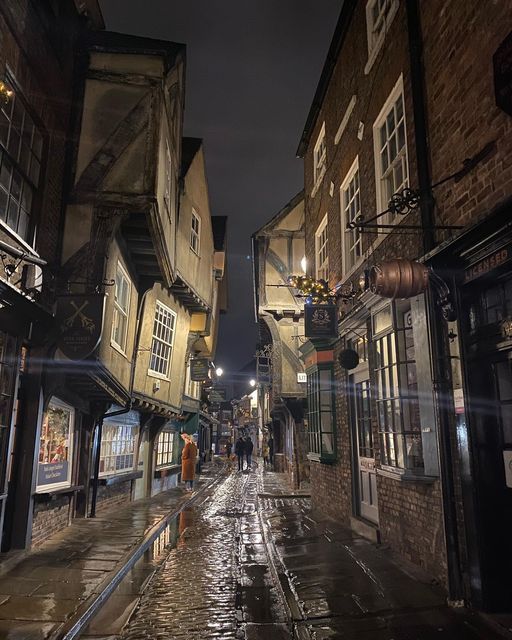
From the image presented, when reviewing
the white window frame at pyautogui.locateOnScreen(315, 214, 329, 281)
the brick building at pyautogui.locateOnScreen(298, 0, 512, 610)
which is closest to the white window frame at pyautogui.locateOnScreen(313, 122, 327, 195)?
the white window frame at pyautogui.locateOnScreen(315, 214, 329, 281)

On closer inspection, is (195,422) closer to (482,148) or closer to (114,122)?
(114,122)

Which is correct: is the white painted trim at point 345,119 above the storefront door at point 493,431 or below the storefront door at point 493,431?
above

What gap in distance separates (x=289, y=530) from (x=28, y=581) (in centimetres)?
511

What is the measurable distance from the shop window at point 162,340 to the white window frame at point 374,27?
8853mm

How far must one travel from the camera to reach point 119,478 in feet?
40.5

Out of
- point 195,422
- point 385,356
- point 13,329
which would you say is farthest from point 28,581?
point 195,422

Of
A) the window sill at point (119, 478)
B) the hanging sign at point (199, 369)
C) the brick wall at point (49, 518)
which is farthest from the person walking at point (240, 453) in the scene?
the brick wall at point (49, 518)

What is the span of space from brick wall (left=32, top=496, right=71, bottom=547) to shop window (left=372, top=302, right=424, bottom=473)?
566 cm

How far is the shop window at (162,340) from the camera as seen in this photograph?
49.2 ft

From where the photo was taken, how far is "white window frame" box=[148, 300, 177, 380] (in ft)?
48.5

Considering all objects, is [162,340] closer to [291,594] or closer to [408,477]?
[408,477]

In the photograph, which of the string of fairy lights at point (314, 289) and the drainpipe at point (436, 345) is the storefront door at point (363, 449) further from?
the drainpipe at point (436, 345)

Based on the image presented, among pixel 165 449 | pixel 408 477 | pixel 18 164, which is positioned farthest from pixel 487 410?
pixel 165 449

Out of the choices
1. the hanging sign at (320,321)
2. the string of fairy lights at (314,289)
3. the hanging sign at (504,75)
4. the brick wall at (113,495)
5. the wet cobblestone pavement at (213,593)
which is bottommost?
the wet cobblestone pavement at (213,593)
